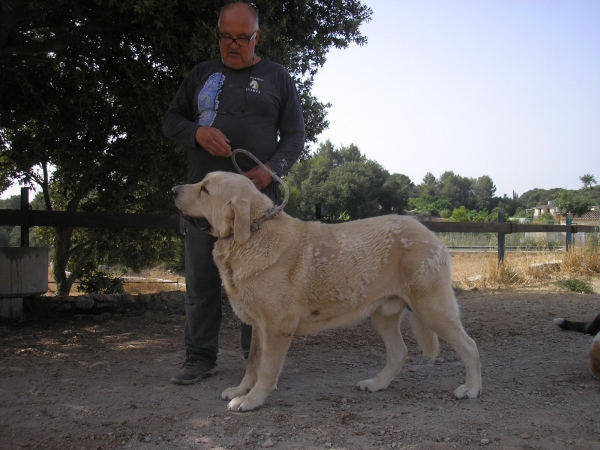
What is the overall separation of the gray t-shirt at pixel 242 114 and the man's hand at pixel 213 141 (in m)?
0.10

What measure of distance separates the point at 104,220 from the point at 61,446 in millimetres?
5095

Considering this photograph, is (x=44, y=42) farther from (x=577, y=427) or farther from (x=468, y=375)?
→ (x=577, y=427)

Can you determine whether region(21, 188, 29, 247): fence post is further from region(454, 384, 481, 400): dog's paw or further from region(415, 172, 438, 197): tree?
region(415, 172, 438, 197): tree

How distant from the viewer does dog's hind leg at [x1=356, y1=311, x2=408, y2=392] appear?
4004 millimetres

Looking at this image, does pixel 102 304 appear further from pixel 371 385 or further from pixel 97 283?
pixel 371 385

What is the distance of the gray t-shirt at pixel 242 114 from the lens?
399cm

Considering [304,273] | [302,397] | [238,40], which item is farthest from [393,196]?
[304,273]

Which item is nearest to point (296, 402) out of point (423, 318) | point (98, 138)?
point (423, 318)

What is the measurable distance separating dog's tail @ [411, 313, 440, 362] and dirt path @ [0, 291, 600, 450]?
0.92 ft

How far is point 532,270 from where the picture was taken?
11.3 meters

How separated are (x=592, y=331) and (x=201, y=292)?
4061mm

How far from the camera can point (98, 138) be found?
7.89 m

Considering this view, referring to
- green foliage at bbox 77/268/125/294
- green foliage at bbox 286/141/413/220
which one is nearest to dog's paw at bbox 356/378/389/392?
green foliage at bbox 77/268/125/294

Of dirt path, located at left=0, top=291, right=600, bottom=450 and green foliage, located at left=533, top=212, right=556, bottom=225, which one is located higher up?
green foliage, located at left=533, top=212, right=556, bottom=225
